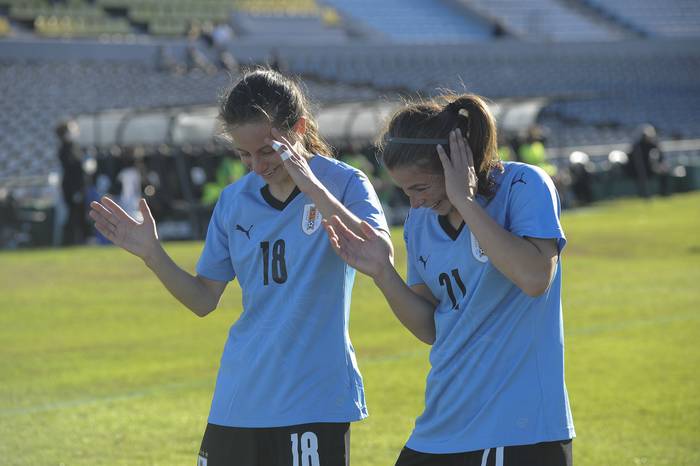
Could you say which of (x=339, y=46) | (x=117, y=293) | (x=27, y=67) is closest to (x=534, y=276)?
(x=117, y=293)

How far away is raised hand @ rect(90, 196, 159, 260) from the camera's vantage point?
3.82 meters

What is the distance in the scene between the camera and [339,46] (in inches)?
1711

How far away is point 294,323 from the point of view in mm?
3547

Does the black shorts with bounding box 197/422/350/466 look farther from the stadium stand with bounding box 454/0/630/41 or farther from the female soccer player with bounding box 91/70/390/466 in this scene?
the stadium stand with bounding box 454/0/630/41

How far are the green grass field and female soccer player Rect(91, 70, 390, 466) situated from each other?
309cm

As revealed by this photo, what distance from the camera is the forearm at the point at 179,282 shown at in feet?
12.5

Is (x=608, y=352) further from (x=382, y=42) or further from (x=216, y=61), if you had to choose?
(x=382, y=42)

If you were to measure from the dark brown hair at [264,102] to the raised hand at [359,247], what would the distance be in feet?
1.30

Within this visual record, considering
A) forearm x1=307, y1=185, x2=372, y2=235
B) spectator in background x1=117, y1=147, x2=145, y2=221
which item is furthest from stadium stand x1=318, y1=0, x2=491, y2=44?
forearm x1=307, y1=185, x2=372, y2=235

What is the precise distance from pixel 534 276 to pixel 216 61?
3765cm

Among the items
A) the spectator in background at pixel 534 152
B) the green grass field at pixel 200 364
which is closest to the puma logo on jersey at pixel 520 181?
the green grass field at pixel 200 364

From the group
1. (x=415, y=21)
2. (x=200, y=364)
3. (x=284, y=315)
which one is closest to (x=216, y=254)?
(x=284, y=315)

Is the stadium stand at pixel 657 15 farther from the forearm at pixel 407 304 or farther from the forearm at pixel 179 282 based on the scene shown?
the forearm at pixel 407 304

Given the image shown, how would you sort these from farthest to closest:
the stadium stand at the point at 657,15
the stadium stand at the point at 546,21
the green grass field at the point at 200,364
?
the stadium stand at the point at 657,15, the stadium stand at the point at 546,21, the green grass field at the point at 200,364
